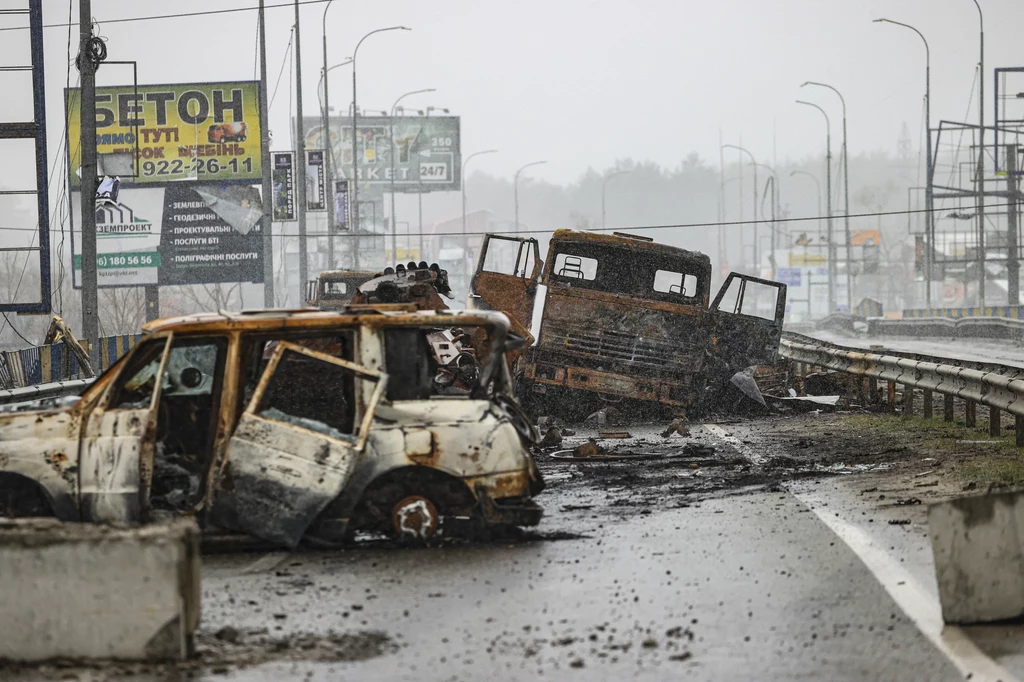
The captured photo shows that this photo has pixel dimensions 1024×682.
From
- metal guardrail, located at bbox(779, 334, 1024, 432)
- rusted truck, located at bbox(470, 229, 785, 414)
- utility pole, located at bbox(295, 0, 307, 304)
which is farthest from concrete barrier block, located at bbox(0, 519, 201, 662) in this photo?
utility pole, located at bbox(295, 0, 307, 304)

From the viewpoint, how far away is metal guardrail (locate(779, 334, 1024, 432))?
13.1 m

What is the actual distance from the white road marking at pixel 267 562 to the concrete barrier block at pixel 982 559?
3.51m

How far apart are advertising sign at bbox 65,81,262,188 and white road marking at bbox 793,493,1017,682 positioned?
41.9m

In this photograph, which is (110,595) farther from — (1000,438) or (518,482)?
(1000,438)

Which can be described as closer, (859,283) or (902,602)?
(902,602)

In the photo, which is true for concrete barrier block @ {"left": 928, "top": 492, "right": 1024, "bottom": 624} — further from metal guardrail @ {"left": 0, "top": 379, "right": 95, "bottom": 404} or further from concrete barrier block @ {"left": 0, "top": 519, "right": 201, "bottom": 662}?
metal guardrail @ {"left": 0, "top": 379, "right": 95, "bottom": 404}

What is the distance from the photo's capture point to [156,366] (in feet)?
28.3

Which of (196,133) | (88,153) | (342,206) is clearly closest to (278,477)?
(88,153)

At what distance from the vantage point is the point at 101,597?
570 cm

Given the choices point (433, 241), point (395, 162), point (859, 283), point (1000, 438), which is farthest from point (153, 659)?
point (433, 241)

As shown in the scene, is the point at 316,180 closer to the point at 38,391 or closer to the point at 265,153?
the point at 265,153

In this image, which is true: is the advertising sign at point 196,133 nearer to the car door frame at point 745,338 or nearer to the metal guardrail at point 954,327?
the metal guardrail at point 954,327

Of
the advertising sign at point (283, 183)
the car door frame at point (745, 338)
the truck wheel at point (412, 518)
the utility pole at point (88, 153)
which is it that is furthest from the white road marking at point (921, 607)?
the advertising sign at point (283, 183)

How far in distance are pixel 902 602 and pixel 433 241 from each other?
14485 cm
